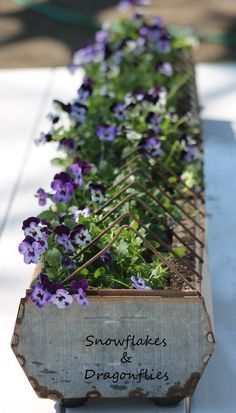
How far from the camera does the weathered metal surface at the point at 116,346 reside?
2.71 metres

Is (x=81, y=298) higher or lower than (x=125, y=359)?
higher

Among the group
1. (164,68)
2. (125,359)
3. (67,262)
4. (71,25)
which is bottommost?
(125,359)

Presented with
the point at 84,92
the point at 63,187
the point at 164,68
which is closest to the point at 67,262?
the point at 63,187

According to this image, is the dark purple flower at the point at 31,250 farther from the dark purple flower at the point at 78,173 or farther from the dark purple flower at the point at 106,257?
the dark purple flower at the point at 78,173

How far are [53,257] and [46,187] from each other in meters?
1.55

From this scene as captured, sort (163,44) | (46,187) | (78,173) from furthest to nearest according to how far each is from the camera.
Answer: (163,44)
(46,187)
(78,173)

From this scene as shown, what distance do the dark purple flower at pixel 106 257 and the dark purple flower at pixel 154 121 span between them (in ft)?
3.59

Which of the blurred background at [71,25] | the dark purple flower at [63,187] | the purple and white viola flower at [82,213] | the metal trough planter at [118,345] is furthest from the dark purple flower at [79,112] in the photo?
the blurred background at [71,25]

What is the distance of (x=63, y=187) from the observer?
3.21m

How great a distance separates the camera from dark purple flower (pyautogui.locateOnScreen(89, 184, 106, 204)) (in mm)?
3279

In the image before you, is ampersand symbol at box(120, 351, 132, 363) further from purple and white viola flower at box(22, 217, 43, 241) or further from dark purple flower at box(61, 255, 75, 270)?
purple and white viola flower at box(22, 217, 43, 241)

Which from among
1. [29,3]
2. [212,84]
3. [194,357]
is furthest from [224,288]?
Answer: [29,3]

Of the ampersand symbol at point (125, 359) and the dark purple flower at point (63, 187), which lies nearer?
the ampersand symbol at point (125, 359)

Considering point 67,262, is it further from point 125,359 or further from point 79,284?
point 125,359
